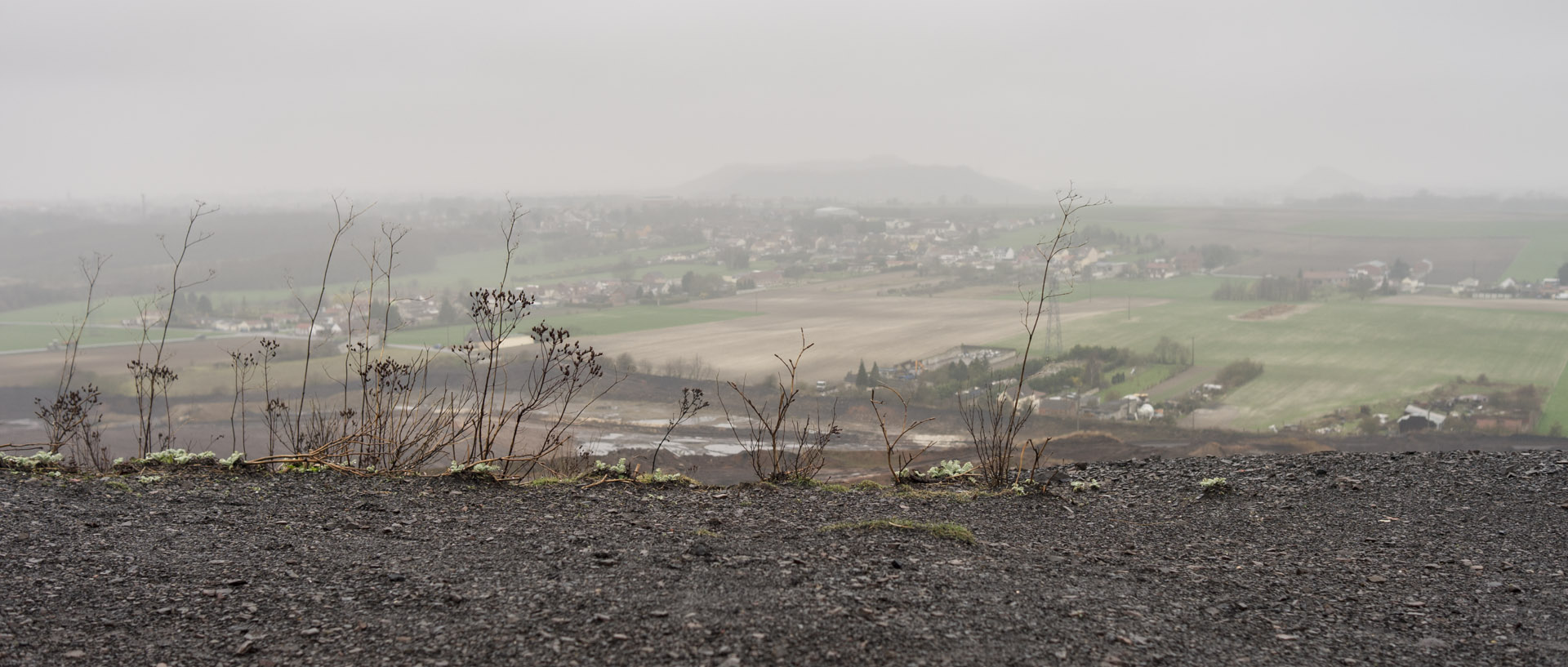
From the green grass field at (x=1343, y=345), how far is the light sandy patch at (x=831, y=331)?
1589 mm

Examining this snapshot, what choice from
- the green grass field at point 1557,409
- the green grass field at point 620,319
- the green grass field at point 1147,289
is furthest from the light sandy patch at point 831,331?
the green grass field at point 1557,409

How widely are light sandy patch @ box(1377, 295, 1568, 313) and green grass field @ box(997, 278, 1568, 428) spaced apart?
0.52 m

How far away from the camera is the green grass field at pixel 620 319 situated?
16.0m

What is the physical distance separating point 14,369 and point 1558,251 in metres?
42.4

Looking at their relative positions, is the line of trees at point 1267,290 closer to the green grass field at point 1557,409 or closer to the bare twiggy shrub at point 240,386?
the green grass field at point 1557,409

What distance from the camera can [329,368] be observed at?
1543cm

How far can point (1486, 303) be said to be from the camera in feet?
74.1

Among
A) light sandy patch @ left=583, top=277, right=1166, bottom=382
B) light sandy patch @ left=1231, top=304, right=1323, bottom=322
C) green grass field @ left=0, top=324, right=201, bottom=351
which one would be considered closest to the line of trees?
light sandy patch @ left=1231, top=304, right=1323, bottom=322

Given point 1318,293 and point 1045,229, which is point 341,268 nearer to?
point 1045,229

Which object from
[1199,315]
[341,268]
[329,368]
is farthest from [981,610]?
[341,268]

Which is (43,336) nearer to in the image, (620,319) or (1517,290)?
(620,319)

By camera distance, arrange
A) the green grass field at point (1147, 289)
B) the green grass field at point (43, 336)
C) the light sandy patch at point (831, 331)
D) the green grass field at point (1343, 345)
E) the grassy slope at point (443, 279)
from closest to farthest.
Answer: the green grass field at point (1343, 345)
the light sandy patch at point (831, 331)
the green grass field at point (43, 336)
the grassy slope at point (443, 279)
the green grass field at point (1147, 289)

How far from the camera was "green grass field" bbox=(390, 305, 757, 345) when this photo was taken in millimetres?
16047

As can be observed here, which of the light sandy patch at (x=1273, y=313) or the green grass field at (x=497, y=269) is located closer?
the green grass field at (x=497, y=269)
